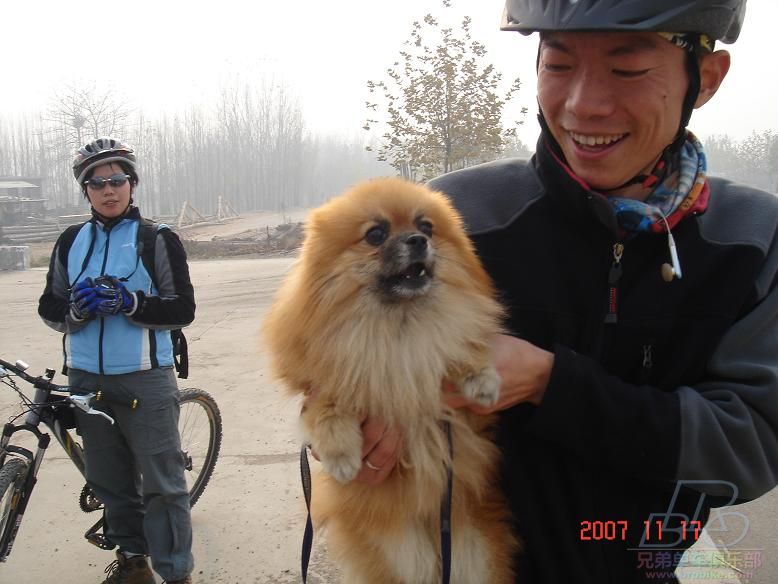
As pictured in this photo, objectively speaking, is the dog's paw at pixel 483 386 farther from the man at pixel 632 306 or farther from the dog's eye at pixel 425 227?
the dog's eye at pixel 425 227

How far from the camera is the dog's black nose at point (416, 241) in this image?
1.94 meters

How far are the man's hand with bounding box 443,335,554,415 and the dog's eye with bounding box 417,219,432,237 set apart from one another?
1.77 ft

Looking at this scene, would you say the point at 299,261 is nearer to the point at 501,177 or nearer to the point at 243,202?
the point at 501,177

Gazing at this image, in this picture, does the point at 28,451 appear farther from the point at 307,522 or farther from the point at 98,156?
the point at 307,522

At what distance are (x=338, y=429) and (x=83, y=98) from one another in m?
43.8

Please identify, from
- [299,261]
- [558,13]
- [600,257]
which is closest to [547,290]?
[600,257]

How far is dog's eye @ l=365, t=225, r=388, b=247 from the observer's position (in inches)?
80.4

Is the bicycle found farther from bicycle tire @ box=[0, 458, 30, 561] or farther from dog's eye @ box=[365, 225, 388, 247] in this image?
dog's eye @ box=[365, 225, 388, 247]

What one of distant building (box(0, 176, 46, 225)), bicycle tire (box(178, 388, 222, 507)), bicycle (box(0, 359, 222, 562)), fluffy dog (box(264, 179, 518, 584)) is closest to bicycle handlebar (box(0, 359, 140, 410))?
bicycle (box(0, 359, 222, 562))

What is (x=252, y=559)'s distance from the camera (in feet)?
12.5

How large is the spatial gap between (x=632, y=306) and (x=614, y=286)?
67 mm

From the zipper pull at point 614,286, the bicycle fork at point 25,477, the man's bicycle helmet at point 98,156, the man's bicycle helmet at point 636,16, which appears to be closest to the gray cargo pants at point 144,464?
the bicycle fork at point 25,477

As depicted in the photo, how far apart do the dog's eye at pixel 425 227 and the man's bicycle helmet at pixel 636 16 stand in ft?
2.26

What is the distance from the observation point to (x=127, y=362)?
3475 millimetres
